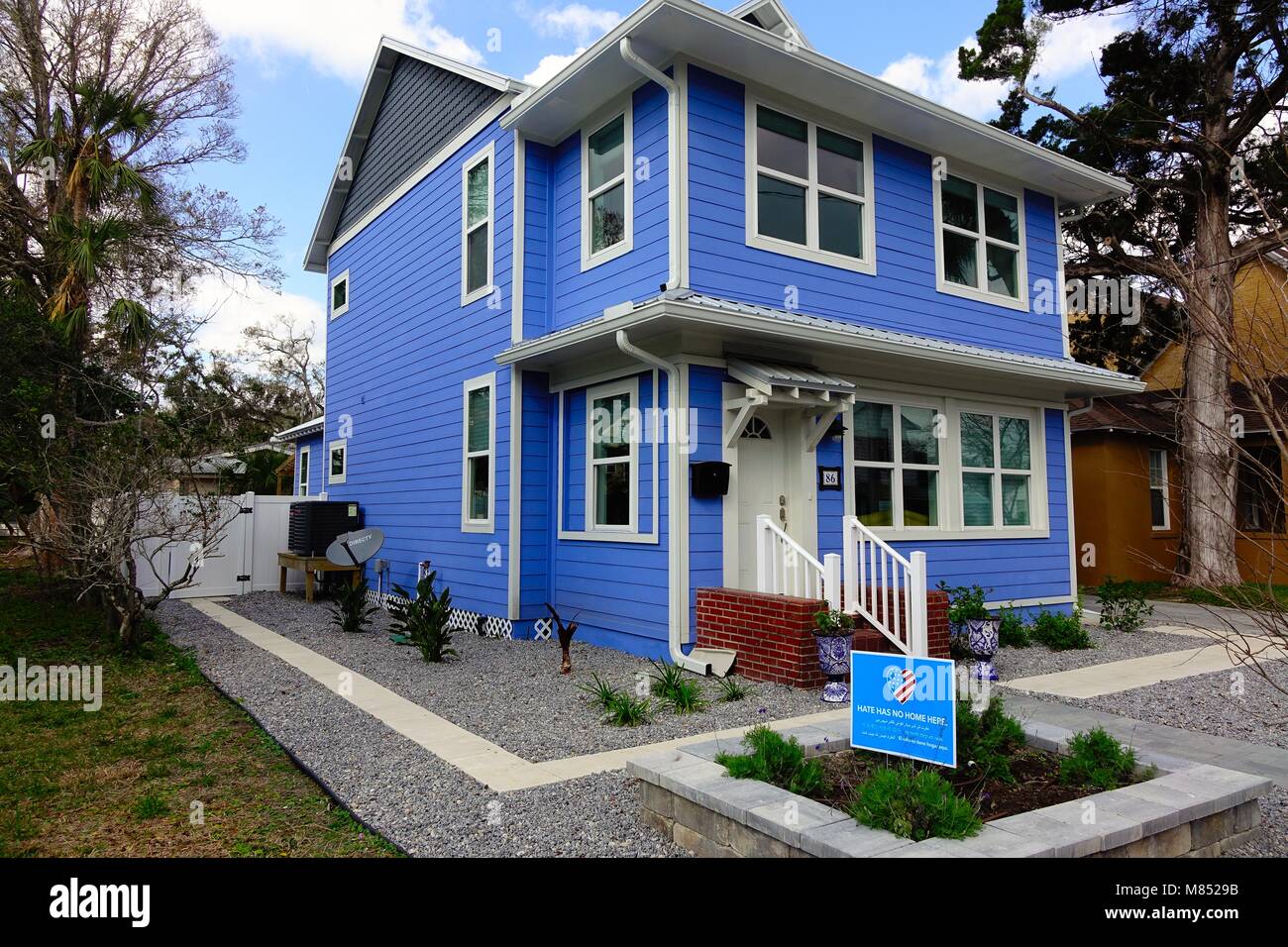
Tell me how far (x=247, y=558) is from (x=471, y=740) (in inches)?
416

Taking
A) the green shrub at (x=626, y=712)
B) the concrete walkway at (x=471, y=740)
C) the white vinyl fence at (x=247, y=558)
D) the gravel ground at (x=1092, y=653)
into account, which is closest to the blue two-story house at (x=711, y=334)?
the gravel ground at (x=1092, y=653)

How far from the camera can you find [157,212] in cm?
1521

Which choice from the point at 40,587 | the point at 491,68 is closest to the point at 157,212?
the point at 40,587

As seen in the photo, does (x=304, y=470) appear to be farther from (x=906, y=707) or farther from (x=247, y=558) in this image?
(x=906, y=707)

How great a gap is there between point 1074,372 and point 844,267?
11.1 ft

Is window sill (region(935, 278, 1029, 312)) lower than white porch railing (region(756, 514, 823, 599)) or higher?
higher

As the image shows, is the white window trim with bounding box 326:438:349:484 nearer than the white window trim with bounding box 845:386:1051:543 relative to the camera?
A: No

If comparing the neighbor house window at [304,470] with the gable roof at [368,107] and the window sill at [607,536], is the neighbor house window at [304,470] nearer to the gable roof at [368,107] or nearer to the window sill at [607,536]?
the gable roof at [368,107]

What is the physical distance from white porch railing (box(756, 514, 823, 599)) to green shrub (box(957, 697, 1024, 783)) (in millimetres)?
2825

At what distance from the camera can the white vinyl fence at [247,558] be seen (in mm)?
14008

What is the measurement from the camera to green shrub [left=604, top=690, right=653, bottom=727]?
588 cm

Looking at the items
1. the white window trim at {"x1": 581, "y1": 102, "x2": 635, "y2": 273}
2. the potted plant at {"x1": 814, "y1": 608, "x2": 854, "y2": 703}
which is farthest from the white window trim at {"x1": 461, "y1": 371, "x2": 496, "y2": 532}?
the potted plant at {"x1": 814, "y1": 608, "x2": 854, "y2": 703}

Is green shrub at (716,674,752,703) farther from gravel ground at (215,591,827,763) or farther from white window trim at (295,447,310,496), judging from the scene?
white window trim at (295,447,310,496)
